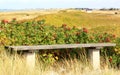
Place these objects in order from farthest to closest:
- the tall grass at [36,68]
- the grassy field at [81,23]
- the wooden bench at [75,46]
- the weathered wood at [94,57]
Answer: the grassy field at [81,23] → the weathered wood at [94,57] → the wooden bench at [75,46] → the tall grass at [36,68]

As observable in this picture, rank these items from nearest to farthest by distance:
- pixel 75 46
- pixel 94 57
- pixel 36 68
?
1. pixel 36 68
2. pixel 75 46
3. pixel 94 57

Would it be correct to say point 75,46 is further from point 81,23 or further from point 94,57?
point 81,23

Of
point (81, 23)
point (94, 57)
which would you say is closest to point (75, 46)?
point (94, 57)

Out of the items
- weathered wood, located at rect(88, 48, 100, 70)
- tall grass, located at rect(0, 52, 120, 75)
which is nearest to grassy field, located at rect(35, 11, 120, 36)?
weathered wood, located at rect(88, 48, 100, 70)

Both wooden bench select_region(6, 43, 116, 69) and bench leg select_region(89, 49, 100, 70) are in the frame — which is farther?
bench leg select_region(89, 49, 100, 70)

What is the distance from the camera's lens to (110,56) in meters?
9.82

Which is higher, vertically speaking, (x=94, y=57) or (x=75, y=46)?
(x=75, y=46)

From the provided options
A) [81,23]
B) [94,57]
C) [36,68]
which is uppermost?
[36,68]

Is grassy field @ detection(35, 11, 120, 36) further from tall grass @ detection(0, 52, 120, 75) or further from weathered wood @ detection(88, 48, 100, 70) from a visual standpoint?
tall grass @ detection(0, 52, 120, 75)

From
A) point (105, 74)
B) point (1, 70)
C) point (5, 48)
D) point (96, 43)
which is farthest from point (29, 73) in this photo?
point (96, 43)

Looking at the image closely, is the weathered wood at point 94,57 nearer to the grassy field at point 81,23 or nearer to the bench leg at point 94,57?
the bench leg at point 94,57

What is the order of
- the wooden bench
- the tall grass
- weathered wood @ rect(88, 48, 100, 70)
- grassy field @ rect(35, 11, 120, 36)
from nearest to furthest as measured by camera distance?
the tall grass
the wooden bench
weathered wood @ rect(88, 48, 100, 70)
grassy field @ rect(35, 11, 120, 36)

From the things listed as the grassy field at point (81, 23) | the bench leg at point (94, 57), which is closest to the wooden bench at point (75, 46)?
the bench leg at point (94, 57)

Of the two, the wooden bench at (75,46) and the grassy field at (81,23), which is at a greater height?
the wooden bench at (75,46)
